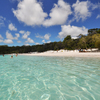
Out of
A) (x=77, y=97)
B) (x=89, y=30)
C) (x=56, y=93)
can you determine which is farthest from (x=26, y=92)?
(x=89, y=30)

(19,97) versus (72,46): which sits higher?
(72,46)

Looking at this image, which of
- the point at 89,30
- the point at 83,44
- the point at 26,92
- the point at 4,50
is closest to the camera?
the point at 26,92

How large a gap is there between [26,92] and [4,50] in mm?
122869

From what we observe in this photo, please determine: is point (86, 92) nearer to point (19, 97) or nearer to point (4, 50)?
point (19, 97)

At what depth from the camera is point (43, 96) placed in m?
3.43

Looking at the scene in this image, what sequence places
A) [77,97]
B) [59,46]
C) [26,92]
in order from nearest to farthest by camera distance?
[77,97] → [26,92] → [59,46]

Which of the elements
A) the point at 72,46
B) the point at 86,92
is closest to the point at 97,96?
the point at 86,92

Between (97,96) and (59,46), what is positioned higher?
(59,46)

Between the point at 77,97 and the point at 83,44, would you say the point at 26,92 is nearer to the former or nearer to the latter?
the point at 77,97

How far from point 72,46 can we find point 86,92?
6584 cm

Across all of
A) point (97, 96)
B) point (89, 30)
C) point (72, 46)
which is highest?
point (89, 30)

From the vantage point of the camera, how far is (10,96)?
3.48 metres

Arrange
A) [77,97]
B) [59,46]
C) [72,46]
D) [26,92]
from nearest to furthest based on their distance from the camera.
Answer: [77,97] < [26,92] < [72,46] < [59,46]

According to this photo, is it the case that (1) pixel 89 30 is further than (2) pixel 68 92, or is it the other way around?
(1) pixel 89 30
